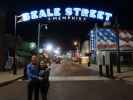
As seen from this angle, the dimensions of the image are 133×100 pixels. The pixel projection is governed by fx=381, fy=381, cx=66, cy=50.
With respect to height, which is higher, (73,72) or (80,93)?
(80,93)

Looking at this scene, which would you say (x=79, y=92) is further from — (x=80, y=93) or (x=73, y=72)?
(x=73, y=72)

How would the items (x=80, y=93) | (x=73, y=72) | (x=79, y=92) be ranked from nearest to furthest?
(x=80, y=93) < (x=79, y=92) < (x=73, y=72)

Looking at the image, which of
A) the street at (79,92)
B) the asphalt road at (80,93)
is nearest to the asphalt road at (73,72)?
the street at (79,92)

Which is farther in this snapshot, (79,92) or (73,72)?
(73,72)

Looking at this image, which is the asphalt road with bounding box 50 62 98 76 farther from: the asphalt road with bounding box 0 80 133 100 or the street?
the asphalt road with bounding box 0 80 133 100

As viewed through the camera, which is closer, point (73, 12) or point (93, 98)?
point (93, 98)

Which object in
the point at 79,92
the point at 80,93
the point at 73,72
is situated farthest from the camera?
the point at 73,72

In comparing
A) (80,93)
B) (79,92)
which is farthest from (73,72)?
(80,93)

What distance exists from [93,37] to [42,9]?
42609 mm

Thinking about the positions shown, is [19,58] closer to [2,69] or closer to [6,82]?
[2,69]

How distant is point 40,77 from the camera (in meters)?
12.5

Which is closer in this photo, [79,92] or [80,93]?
[80,93]

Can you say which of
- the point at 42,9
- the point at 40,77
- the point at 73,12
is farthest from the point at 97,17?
the point at 40,77

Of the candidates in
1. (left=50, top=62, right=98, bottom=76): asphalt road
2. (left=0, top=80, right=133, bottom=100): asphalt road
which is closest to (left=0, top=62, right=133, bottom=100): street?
(left=0, top=80, right=133, bottom=100): asphalt road
